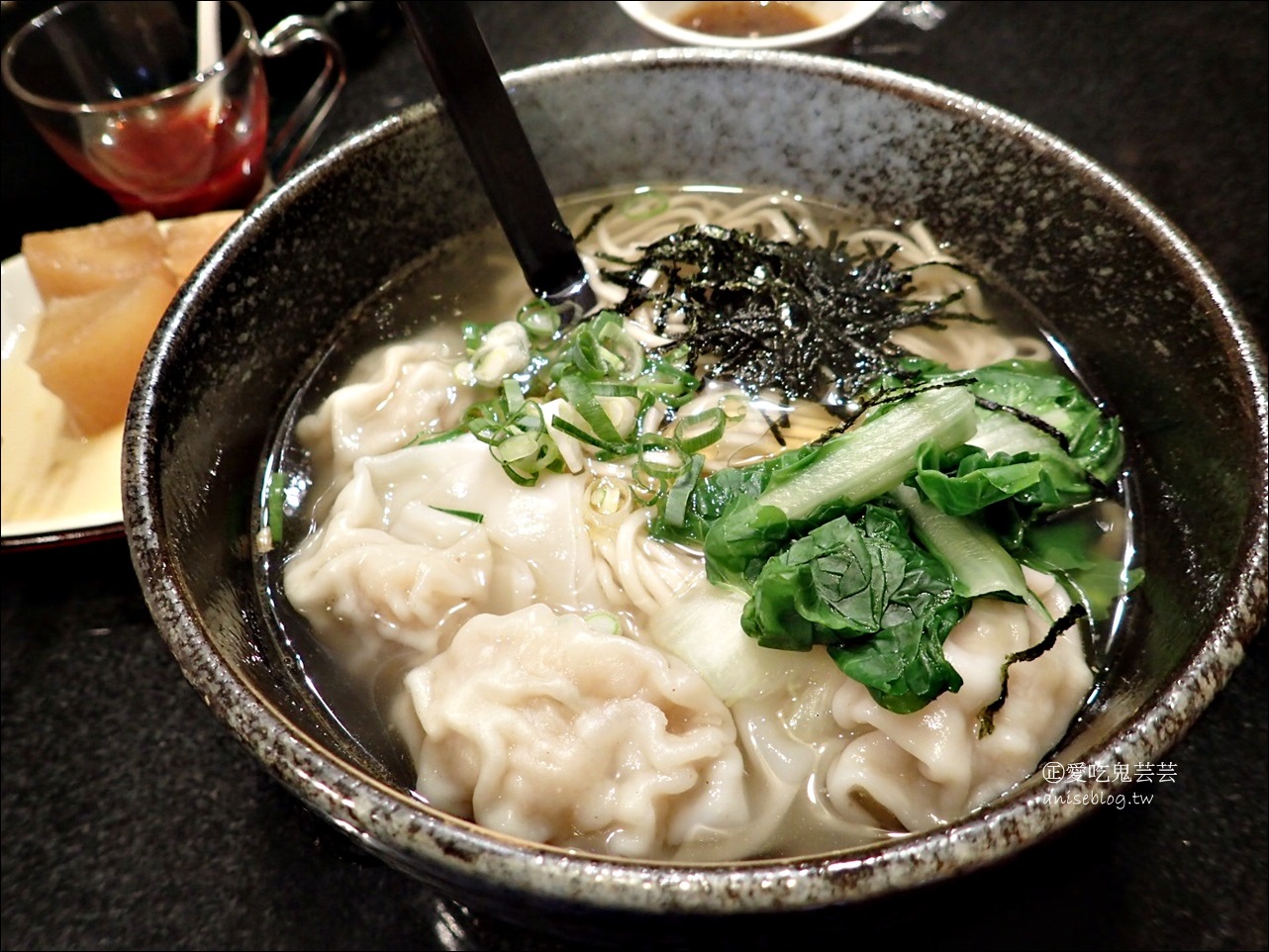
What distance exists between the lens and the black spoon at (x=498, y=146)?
1.77 m

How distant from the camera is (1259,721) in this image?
182 centimetres

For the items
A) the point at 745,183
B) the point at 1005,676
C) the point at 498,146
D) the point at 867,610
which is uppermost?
the point at 498,146

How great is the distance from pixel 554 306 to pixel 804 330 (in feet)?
1.71

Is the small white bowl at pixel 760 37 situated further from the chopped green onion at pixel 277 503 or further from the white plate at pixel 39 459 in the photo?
the white plate at pixel 39 459

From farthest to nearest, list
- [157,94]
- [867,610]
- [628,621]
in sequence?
[157,94]
[628,621]
[867,610]

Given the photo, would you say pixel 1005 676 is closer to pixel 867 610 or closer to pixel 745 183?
pixel 867 610

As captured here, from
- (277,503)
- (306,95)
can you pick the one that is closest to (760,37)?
(306,95)

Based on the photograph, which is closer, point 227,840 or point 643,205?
point 227,840

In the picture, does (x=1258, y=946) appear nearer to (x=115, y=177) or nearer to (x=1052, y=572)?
(x=1052, y=572)

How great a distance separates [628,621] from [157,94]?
200 centimetres

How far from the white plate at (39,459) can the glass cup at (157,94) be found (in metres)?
0.35

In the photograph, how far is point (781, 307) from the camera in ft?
6.45

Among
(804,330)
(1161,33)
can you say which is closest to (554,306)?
(804,330)

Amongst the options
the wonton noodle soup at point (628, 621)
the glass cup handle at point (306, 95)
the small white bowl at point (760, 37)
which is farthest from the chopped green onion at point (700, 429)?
the glass cup handle at point (306, 95)
